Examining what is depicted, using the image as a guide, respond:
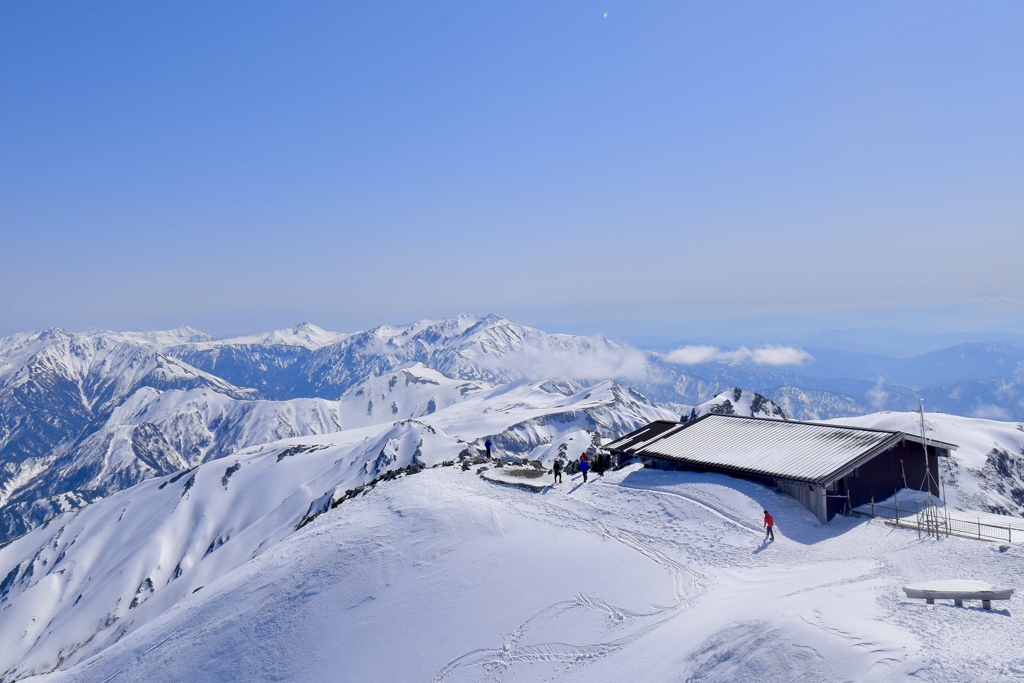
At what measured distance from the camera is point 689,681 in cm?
1905

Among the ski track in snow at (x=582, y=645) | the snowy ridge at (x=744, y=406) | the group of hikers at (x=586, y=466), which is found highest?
the group of hikers at (x=586, y=466)

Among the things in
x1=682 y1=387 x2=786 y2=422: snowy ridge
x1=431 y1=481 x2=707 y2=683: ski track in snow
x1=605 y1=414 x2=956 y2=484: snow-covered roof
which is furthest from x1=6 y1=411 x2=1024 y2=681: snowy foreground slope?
x1=682 y1=387 x2=786 y2=422: snowy ridge

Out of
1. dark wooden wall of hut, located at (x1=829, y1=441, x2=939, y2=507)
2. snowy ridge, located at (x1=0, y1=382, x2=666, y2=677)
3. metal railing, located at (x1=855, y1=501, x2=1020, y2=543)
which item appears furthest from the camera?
snowy ridge, located at (x1=0, y1=382, x2=666, y2=677)

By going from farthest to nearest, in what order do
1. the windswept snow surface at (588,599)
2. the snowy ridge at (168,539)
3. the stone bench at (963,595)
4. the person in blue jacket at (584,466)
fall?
the snowy ridge at (168,539) → the person in blue jacket at (584,466) → the stone bench at (963,595) → the windswept snow surface at (588,599)

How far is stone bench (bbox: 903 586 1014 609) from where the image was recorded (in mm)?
19516

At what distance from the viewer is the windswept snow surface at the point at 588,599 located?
Answer: 18.5m

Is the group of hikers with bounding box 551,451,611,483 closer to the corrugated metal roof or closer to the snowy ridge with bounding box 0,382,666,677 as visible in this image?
the corrugated metal roof

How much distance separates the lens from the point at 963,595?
64.5ft

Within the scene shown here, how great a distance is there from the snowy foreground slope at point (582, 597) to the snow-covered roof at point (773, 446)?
5.43 ft

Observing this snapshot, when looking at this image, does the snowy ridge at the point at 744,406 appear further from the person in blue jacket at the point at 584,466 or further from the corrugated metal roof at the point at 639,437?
the person in blue jacket at the point at 584,466

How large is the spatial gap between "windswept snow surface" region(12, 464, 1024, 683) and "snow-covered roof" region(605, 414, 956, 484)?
1.84 m

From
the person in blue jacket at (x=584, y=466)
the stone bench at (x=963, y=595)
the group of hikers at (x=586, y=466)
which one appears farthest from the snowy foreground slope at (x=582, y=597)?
the group of hikers at (x=586, y=466)

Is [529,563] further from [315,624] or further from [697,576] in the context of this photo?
[315,624]

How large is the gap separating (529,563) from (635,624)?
7.54 m
